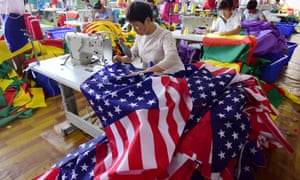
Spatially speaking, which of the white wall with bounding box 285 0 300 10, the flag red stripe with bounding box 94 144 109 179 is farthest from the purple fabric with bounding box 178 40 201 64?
the white wall with bounding box 285 0 300 10

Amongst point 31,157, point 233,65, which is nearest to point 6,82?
point 31,157

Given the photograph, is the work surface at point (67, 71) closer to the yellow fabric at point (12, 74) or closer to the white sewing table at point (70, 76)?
the white sewing table at point (70, 76)

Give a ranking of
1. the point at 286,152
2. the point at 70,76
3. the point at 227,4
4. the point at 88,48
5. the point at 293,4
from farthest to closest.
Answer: the point at 293,4 < the point at 227,4 < the point at 286,152 < the point at 88,48 < the point at 70,76

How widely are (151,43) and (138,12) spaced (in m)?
0.26

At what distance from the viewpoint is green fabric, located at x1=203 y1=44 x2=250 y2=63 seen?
2.27 metres

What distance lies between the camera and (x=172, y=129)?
0.94 meters

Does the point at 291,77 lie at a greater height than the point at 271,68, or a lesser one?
lesser

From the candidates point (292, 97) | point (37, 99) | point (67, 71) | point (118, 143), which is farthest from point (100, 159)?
point (292, 97)

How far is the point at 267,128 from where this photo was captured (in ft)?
3.86

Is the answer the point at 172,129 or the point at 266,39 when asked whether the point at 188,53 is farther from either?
the point at 172,129

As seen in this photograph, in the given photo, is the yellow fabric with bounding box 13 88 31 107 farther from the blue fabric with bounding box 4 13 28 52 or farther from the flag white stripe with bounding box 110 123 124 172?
the flag white stripe with bounding box 110 123 124 172

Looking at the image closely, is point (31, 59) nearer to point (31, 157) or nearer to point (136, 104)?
point (31, 157)

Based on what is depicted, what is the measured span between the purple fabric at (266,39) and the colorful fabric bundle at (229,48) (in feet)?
1.78

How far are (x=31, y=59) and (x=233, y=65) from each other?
2.32 m
